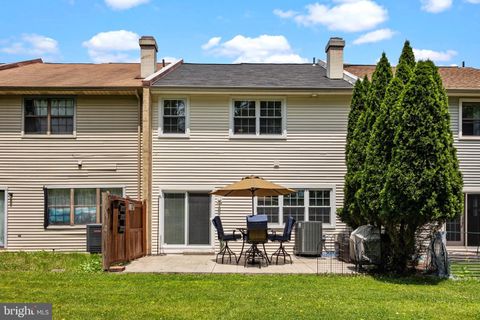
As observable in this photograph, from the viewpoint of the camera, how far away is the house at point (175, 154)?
15.0 metres

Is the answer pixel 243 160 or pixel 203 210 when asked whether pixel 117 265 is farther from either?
pixel 243 160

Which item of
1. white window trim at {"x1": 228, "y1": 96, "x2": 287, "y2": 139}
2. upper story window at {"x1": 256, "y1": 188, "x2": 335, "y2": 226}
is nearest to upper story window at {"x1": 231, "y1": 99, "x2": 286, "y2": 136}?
white window trim at {"x1": 228, "y1": 96, "x2": 287, "y2": 139}

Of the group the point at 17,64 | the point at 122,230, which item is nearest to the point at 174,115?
the point at 122,230

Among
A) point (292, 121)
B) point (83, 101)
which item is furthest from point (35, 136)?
point (292, 121)

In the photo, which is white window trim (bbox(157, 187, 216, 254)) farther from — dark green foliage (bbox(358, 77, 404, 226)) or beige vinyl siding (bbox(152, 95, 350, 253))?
dark green foliage (bbox(358, 77, 404, 226))

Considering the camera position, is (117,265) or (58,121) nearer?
(117,265)

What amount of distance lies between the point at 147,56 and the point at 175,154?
11.4ft

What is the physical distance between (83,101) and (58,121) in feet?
3.07

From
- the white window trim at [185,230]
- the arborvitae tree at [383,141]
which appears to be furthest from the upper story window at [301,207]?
the arborvitae tree at [383,141]

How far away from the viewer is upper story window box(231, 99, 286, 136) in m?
15.3

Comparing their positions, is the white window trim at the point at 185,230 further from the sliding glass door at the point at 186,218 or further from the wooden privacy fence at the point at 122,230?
the wooden privacy fence at the point at 122,230

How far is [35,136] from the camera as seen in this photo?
15117 millimetres

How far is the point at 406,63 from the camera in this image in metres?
11.3

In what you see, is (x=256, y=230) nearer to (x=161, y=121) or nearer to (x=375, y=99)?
(x=375, y=99)
